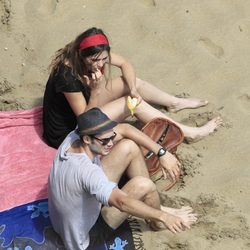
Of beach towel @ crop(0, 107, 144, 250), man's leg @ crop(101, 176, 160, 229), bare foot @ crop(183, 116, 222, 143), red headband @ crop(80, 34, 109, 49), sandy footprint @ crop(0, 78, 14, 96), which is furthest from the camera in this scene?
sandy footprint @ crop(0, 78, 14, 96)

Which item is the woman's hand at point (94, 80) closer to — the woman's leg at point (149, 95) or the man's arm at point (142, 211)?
the woman's leg at point (149, 95)

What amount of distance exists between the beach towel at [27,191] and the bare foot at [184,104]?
1018 mm

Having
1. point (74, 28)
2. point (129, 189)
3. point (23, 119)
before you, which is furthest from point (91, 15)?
point (129, 189)

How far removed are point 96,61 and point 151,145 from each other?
2.17 ft

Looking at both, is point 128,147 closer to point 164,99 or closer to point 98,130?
point 98,130

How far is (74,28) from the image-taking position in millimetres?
5516

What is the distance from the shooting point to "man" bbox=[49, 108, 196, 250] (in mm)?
3184

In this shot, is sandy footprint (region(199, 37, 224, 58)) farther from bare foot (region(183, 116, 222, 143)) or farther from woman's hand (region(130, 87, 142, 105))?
woman's hand (region(130, 87, 142, 105))

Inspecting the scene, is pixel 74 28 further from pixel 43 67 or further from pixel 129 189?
pixel 129 189

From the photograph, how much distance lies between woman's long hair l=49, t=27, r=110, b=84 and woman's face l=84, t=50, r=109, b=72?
22 mm

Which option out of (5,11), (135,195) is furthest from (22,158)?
(5,11)

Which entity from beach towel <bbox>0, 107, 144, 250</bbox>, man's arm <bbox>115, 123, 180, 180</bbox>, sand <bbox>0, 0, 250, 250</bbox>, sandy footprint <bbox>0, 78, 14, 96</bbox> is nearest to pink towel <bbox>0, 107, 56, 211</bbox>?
beach towel <bbox>0, 107, 144, 250</bbox>

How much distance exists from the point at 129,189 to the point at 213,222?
25.4 inches

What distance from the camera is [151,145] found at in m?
3.91
